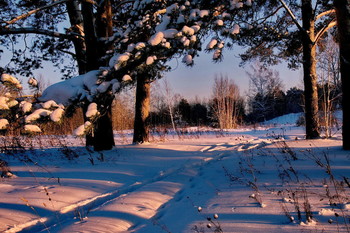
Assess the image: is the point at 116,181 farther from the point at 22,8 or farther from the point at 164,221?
the point at 22,8

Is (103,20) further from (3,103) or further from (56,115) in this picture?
(3,103)

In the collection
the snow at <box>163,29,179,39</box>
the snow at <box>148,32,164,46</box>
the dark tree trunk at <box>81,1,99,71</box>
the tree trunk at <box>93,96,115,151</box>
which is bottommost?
the tree trunk at <box>93,96,115,151</box>

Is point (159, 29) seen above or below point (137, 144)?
above

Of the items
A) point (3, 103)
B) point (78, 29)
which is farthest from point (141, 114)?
point (3, 103)

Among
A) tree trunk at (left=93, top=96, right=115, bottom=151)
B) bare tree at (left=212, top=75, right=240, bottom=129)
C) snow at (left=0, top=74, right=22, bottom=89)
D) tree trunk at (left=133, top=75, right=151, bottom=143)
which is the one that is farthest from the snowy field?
bare tree at (left=212, top=75, right=240, bottom=129)

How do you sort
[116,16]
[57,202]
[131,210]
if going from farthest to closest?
[116,16]
[57,202]
[131,210]

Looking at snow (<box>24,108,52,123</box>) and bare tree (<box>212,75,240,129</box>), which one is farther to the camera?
bare tree (<box>212,75,240,129</box>)

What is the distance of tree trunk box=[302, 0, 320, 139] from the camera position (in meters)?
6.61

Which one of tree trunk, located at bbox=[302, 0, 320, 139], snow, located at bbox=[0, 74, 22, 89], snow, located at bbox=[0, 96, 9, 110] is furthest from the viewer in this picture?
tree trunk, located at bbox=[302, 0, 320, 139]

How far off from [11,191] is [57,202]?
3.10 feet

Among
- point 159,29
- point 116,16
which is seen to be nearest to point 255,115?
point 116,16

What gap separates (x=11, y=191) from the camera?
10.4 feet

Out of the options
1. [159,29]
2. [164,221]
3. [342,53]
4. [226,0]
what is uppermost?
[226,0]

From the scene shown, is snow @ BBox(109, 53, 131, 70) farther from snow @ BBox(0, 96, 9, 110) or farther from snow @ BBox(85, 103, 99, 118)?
snow @ BBox(0, 96, 9, 110)
